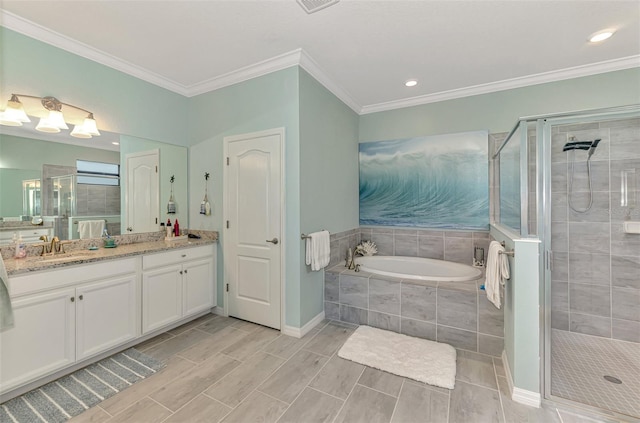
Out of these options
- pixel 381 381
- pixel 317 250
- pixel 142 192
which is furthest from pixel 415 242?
pixel 142 192

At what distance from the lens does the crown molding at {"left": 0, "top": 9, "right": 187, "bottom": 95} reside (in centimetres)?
205

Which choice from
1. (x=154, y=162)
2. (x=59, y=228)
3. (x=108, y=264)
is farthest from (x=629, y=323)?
(x=59, y=228)

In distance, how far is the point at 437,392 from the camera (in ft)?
6.15

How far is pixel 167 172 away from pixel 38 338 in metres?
1.91

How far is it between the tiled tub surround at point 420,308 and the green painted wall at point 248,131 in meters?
0.60

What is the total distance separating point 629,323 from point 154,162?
514 cm

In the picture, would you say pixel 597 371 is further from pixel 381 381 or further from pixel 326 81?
pixel 326 81

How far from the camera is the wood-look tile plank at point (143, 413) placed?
1.62 m

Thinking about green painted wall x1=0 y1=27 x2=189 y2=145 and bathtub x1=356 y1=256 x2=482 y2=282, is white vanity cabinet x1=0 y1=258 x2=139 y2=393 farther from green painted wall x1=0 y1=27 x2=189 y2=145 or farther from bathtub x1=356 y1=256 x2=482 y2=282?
bathtub x1=356 y1=256 x2=482 y2=282

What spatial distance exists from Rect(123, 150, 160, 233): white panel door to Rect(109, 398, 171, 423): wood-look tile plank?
1764mm

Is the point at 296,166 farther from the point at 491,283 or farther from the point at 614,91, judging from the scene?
the point at 614,91

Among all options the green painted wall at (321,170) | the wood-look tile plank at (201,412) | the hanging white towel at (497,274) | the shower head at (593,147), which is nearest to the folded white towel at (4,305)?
the wood-look tile plank at (201,412)

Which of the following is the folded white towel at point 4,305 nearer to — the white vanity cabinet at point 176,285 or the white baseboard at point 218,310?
the white vanity cabinet at point 176,285

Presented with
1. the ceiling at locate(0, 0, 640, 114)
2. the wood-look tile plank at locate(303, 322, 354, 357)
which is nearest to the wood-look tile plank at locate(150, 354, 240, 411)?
the wood-look tile plank at locate(303, 322, 354, 357)
